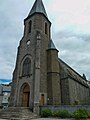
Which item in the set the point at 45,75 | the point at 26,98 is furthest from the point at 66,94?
the point at 26,98

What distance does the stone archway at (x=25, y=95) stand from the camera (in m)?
24.7

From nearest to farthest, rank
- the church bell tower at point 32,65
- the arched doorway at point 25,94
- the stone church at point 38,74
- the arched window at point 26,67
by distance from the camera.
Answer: the church bell tower at point 32,65 → the stone church at point 38,74 → the arched doorway at point 25,94 → the arched window at point 26,67

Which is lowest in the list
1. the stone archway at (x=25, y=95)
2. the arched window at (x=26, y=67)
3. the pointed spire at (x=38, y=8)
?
the stone archway at (x=25, y=95)

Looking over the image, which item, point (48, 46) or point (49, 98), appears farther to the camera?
point (48, 46)

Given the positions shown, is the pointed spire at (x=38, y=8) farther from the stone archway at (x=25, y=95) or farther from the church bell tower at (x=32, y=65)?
the stone archway at (x=25, y=95)

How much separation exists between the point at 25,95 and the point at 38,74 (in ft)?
16.5

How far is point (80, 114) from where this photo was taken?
49.5 feet

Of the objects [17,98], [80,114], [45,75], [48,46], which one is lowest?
[80,114]

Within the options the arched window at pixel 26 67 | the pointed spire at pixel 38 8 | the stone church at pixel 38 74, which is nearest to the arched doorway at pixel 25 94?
the stone church at pixel 38 74

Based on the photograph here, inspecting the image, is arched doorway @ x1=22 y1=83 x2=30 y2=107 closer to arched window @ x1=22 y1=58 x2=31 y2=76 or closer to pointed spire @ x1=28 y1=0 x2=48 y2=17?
arched window @ x1=22 y1=58 x2=31 y2=76

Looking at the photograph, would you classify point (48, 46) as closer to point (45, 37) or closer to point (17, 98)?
point (45, 37)

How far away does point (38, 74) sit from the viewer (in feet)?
76.3

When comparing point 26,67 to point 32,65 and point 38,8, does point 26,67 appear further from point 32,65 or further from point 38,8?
point 38,8

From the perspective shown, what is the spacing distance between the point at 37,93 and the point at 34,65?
4975mm
